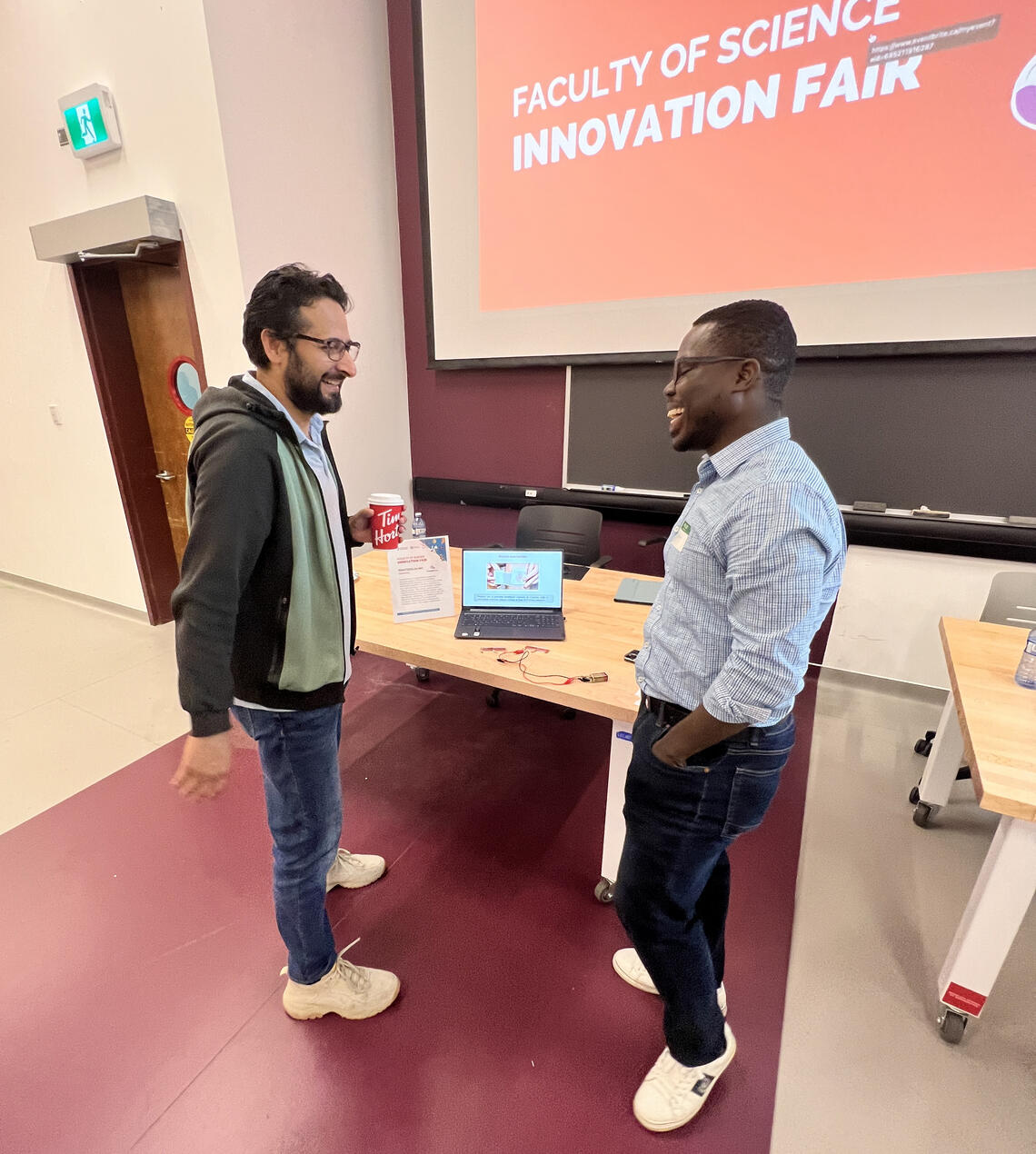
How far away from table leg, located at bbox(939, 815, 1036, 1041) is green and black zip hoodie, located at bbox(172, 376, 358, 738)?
1432 mm

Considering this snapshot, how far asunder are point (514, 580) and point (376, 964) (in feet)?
3.79

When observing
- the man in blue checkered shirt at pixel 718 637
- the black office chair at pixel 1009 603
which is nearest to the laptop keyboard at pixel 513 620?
the man in blue checkered shirt at pixel 718 637

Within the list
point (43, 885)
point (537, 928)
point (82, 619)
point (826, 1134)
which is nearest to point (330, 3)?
point (82, 619)

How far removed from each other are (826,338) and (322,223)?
2.69m

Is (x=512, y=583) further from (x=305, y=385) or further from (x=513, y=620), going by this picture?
(x=305, y=385)

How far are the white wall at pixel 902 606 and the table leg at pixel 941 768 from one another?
86 centimetres

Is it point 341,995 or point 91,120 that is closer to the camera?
point 341,995

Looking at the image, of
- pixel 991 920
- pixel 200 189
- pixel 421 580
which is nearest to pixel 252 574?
pixel 421 580

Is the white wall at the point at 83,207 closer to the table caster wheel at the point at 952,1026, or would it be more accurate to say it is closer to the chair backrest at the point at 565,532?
the chair backrest at the point at 565,532

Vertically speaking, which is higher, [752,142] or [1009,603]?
[752,142]

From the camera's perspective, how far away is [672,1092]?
113 cm

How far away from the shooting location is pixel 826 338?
246 cm

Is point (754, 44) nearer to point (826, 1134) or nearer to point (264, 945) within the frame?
point (826, 1134)

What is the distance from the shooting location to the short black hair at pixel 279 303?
95cm
